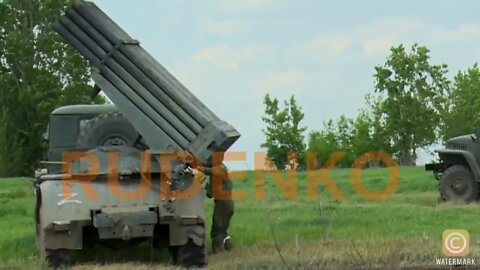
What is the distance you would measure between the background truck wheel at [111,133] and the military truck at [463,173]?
10.5 metres

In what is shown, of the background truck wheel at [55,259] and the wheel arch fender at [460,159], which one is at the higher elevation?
the wheel arch fender at [460,159]

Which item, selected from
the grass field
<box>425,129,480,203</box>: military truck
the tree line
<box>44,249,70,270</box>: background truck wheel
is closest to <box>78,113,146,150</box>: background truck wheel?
the grass field

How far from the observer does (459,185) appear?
68.5 ft

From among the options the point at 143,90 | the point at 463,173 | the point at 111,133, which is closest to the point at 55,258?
the point at 111,133

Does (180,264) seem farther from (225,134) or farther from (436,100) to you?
(436,100)

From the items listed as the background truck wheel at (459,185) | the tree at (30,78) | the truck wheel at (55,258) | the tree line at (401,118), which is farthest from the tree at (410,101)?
the truck wheel at (55,258)

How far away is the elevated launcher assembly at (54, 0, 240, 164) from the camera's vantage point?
36.8 ft

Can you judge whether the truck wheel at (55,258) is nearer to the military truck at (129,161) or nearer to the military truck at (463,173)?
the military truck at (129,161)

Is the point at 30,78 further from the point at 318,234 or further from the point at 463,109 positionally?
the point at 318,234

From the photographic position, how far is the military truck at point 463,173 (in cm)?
2073

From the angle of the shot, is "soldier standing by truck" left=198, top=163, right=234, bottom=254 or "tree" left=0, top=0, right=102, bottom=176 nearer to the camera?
"soldier standing by truck" left=198, top=163, right=234, bottom=254

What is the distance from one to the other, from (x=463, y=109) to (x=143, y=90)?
4441cm

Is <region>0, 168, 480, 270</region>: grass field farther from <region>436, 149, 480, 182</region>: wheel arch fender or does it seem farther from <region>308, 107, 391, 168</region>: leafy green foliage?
<region>308, 107, 391, 168</region>: leafy green foliage

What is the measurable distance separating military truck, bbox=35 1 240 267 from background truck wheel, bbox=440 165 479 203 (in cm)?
1062
